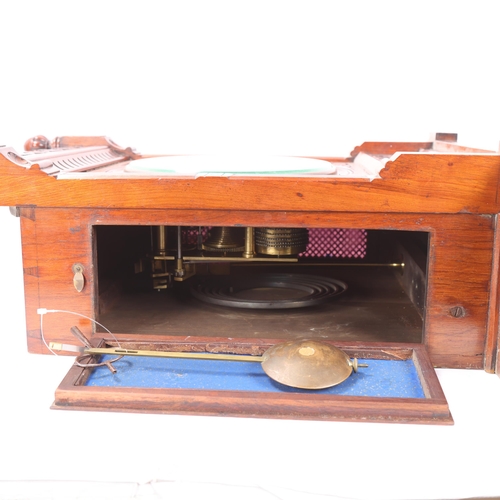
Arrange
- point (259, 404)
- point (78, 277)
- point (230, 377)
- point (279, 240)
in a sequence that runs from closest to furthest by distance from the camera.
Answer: point (259, 404), point (230, 377), point (78, 277), point (279, 240)

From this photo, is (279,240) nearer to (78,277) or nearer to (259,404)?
(78,277)

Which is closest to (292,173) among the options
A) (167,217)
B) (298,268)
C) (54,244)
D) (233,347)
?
(167,217)

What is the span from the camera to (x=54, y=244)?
1.62m

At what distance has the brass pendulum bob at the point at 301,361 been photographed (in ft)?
4.53

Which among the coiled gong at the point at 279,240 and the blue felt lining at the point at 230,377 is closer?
the blue felt lining at the point at 230,377

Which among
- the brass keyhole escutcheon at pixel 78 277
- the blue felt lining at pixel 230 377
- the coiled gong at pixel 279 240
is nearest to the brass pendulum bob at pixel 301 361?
the blue felt lining at pixel 230 377

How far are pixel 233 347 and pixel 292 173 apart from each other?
403mm

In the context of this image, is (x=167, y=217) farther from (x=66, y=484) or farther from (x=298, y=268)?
(x=298, y=268)

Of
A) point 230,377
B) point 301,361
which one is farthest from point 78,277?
point 301,361

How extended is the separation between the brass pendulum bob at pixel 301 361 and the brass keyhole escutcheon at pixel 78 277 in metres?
0.19

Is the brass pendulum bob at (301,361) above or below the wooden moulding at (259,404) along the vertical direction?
above

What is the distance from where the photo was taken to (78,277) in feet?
5.33

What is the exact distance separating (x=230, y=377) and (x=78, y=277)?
1.36 feet

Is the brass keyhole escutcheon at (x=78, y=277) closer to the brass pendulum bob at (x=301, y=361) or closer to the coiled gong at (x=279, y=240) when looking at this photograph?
the brass pendulum bob at (x=301, y=361)
